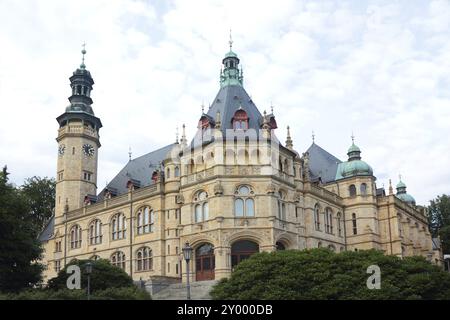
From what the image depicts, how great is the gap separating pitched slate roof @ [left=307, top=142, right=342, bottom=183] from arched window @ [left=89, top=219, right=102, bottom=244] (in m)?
22.3

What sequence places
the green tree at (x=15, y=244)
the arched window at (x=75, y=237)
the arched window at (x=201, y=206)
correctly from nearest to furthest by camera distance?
the green tree at (x=15, y=244), the arched window at (x=201, y=206), the arched window at (x=75, y=237)

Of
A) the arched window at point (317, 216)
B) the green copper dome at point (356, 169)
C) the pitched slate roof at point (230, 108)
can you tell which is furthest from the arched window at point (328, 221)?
the pitched slate roof at point (230, 108)

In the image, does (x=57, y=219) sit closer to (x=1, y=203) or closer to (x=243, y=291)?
(x=1, y=203)

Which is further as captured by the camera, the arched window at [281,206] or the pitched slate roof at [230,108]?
the pitched slate roof at [230,108]

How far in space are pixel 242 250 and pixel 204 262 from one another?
10.9 ft

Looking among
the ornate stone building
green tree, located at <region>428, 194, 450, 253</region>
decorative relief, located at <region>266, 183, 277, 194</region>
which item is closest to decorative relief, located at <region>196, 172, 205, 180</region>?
the ornate stone building

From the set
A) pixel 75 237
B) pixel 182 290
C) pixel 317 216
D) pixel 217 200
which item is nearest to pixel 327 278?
pixel 182 290

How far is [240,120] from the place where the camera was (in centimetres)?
4784

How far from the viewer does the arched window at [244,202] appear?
148ft

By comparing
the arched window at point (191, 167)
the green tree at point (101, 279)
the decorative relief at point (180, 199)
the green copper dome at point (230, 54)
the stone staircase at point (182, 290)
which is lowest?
the stone staircase at point (182, 290)

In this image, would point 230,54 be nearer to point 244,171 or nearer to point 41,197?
point 244,171

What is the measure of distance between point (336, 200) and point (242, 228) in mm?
15689

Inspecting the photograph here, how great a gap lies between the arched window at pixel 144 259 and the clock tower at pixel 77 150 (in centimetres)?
1190

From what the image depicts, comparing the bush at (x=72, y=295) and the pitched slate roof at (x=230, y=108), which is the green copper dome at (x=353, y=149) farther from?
the bush at (x=72, y=295)
